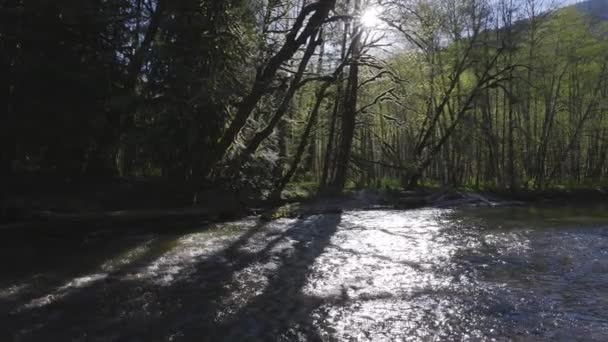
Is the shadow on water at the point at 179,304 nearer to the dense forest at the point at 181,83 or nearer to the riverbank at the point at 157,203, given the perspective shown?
the riverbank at the point at 157,203

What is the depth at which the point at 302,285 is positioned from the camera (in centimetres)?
687

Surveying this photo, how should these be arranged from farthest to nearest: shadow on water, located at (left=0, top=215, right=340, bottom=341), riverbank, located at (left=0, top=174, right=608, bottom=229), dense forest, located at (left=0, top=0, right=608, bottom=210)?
dense forest, located at (left=0, top=0, right=608, bottom=210) → riverbank, located at (left=0, top=174, right=608, bottom=229) → shadow on water, located at (left=0, top=215, right=340, bottom=341)

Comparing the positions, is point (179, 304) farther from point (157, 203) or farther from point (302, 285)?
point (157, 203)

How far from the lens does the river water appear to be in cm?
509

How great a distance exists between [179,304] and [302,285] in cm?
177

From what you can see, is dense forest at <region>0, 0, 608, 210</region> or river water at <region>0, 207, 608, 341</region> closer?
river water at <region>0, 207, 608, 341</region>

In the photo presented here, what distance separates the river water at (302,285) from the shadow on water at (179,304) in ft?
0.07

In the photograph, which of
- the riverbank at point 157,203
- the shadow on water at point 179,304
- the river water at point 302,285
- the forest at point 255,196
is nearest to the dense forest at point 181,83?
the forest at point 255,196

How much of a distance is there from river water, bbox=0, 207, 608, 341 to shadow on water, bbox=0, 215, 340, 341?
0.07 ft

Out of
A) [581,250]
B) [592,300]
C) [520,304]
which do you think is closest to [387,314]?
[520,304]

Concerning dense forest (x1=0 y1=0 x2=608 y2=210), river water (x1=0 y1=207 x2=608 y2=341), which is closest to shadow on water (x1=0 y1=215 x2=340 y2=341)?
river water (x1=0 y1=207 x2=608 y2=341)

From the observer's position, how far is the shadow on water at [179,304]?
5012 mm

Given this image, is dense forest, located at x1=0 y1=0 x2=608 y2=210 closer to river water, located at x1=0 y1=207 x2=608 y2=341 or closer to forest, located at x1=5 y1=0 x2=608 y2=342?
forest, located at x1=5 y1=0 x2=608 y2=342

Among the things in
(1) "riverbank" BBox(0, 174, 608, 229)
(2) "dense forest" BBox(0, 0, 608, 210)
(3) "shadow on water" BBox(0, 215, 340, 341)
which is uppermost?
(2) "dense forest" BBox(0, 0, 608, 210)
